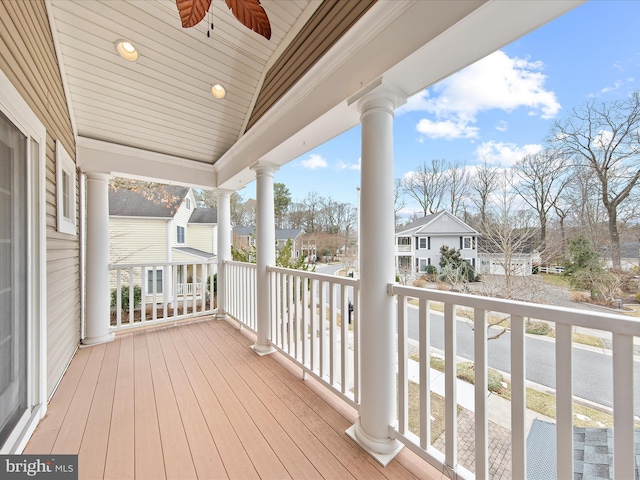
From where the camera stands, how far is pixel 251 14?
1.33 metres

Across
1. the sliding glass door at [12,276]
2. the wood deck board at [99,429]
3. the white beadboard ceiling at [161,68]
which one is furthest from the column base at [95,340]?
the white beadboard ceiling at [161,68]

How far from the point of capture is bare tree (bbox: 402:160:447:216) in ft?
5.02

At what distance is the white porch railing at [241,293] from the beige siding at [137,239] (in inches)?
181

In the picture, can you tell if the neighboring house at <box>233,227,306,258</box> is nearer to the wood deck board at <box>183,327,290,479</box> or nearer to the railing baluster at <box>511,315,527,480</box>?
the wood deck board at <box>183,327,290,479</box>

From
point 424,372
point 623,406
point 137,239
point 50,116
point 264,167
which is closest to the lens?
point 623,406

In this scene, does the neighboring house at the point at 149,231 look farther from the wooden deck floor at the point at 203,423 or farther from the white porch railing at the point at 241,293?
the wooden deck floor at the point at 203,423

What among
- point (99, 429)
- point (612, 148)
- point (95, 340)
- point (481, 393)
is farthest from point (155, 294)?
point (612, 148)

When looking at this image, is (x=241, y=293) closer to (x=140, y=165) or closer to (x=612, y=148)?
(x=140, y=165)

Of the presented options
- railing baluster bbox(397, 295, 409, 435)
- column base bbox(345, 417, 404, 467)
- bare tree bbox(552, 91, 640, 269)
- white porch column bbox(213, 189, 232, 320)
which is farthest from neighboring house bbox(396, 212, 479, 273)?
white porch column bbox(213, 189, 232, 320)

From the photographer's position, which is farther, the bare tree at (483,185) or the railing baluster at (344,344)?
the railing baluster at (344,344)

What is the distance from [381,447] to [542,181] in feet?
5.35

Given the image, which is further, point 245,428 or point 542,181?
point 245,428

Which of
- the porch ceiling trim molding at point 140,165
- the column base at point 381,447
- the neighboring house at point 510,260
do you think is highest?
the porch ceiling trim molding at point 140,165

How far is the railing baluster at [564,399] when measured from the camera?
3.04 ft
